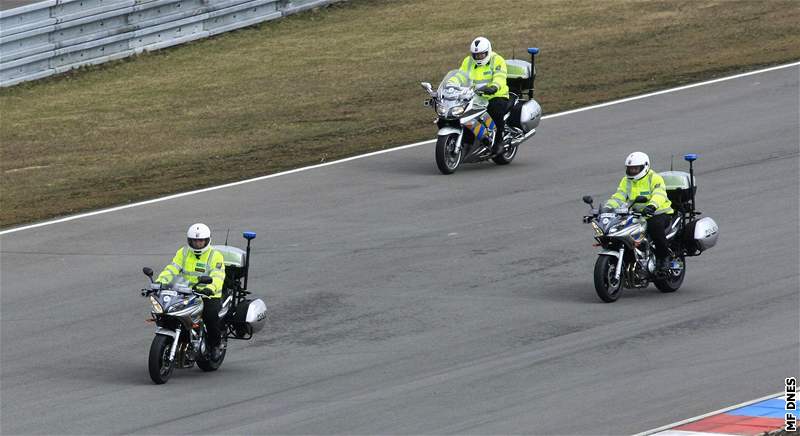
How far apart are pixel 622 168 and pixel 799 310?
25.5ft

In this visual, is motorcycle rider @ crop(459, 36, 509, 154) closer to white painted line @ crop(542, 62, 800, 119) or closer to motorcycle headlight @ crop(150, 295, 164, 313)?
white painted line @ crop(542, 62, 800, 119)

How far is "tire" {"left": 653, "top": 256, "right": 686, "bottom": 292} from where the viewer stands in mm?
19547

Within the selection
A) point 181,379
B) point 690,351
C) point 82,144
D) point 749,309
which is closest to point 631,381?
point 690,351

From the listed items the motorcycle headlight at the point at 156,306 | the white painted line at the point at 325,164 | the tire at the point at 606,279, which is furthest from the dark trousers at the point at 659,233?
the white painted line at the point at 325,164

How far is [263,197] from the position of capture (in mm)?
25031

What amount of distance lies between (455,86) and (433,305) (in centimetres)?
739

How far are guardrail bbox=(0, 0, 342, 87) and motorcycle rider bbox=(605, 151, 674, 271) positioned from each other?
16.9 meters

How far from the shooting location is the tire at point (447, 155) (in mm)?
25922

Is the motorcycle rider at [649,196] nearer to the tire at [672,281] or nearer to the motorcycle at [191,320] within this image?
the tire at [672,281]

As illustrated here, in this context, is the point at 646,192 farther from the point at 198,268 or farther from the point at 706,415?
the point at 198,268

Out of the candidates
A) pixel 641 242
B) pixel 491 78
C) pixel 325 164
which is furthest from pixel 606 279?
pixel 325 164

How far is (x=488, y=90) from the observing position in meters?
26.2

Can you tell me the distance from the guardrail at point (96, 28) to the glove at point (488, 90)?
11.0m

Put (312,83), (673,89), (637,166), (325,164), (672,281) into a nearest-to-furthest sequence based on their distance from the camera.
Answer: (637,166), (672,281), (325,164), (673,89), (312,83)
